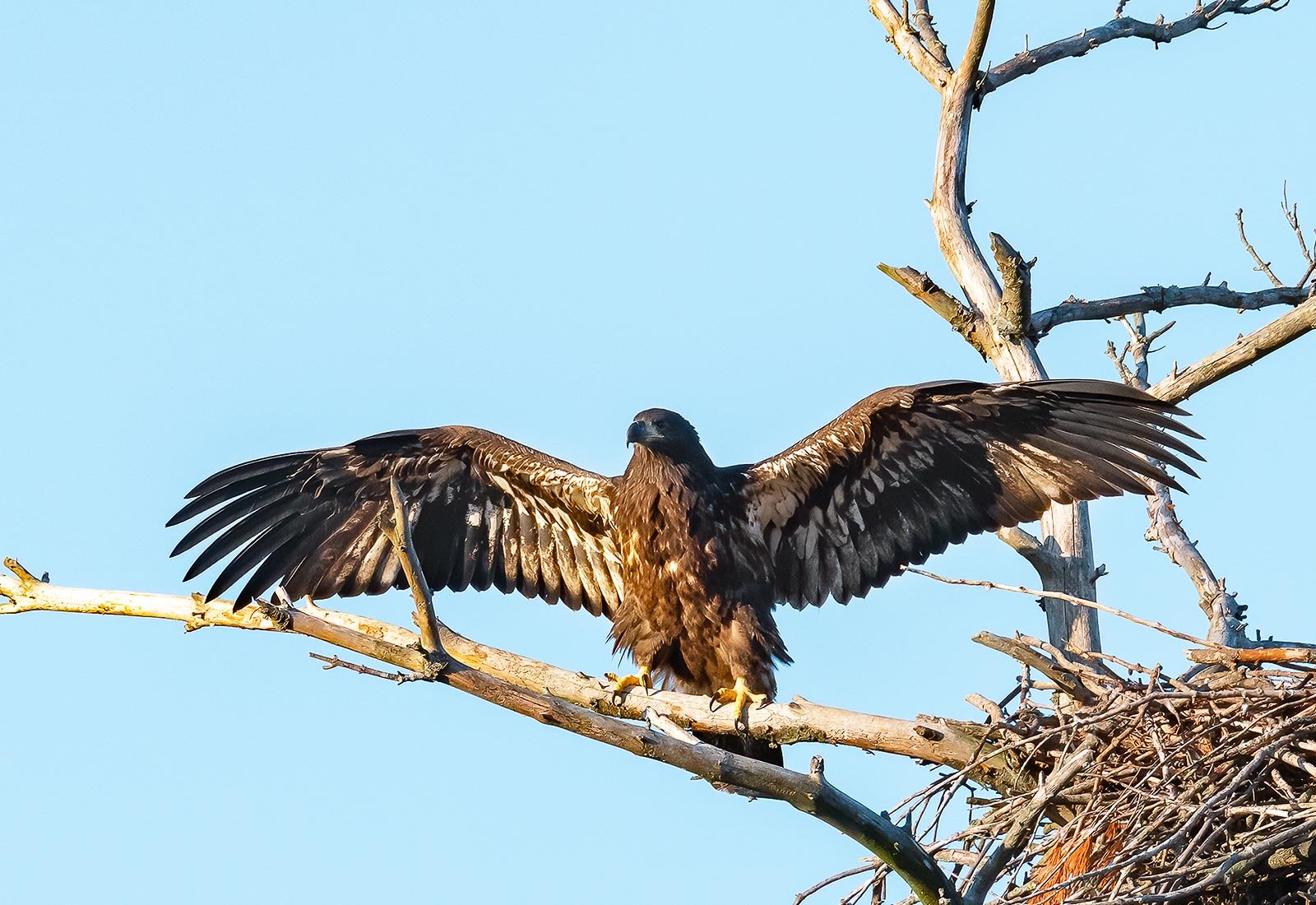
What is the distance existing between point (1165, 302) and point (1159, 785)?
139 inches

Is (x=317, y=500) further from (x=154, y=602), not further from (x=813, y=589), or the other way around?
(x=813, y=589)

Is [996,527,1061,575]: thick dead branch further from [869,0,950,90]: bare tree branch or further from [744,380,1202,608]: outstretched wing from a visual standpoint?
[869,0,950,90]: bare tree branch

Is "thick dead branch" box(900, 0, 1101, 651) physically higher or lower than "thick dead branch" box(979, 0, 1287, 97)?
lower

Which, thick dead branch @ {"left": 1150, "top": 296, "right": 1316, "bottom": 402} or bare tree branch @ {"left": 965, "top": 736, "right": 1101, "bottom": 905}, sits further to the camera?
thick dead branch @ {"left": 1150, "top": 296, "right": 1316, "bottom": 402}

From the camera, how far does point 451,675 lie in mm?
5512

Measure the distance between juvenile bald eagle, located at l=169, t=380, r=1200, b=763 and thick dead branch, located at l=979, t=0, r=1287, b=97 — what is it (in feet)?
6.64

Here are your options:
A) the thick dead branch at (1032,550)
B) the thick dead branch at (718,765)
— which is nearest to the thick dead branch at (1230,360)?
the thick dead branch at (1032,550)

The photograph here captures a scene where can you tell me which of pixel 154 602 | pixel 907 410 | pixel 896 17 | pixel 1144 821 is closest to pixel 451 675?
pixel 154 602

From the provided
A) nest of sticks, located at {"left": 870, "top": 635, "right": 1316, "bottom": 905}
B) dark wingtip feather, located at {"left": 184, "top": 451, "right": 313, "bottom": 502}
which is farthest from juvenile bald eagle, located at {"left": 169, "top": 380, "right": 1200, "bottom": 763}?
nest of sticks, located at {"left": 870, "top": 635, "right": 1316, "bottom": 905}

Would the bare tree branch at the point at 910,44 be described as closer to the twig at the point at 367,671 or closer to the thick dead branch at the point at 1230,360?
Result: the thick dead branch at the point at 1230,360

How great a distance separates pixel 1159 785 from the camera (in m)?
5.88

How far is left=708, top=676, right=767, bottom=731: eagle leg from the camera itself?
23.7 ft

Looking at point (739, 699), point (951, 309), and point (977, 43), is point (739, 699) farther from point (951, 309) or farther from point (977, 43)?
point (977, 43)

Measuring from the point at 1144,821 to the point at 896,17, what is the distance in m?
5.11
